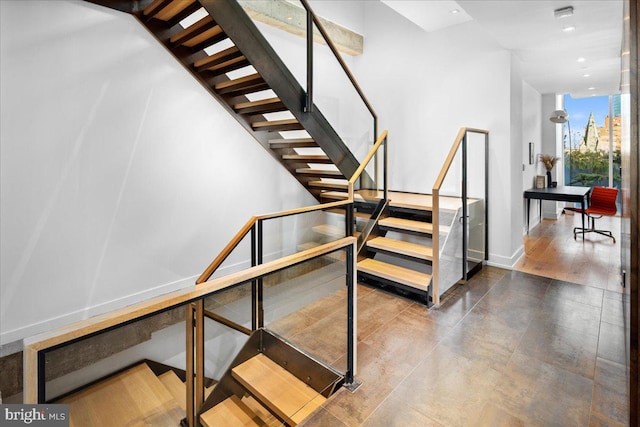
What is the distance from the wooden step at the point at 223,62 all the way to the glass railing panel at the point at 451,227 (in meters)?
2.40

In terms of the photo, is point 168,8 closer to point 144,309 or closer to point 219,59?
point 219,59

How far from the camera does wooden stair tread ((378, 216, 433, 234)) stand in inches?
155

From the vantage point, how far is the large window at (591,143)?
26.0ft

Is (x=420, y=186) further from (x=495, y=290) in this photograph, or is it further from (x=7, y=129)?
(x=7, y=129)

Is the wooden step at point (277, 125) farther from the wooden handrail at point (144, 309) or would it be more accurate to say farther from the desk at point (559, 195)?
Answer: the desk at point (559, 195)

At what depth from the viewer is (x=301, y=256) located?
6.89 feet

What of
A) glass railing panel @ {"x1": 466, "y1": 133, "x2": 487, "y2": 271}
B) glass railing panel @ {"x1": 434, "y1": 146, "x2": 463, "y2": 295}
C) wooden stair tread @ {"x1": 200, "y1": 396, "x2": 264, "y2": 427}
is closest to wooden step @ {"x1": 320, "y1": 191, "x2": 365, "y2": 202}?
glass railing panel @ {"x1": 434, "y1": 146, "x2": 463, "y2": 295}

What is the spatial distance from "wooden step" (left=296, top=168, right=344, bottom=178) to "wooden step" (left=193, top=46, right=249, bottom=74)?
1.70m

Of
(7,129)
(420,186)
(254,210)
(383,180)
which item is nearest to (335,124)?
(383,180)

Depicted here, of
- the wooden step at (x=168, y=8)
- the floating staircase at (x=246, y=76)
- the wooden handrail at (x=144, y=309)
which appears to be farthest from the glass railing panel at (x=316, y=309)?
the wooden step at (x=168, y=8)

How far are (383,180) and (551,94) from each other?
5.53 metres

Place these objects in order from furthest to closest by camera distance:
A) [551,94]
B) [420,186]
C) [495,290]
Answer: [551,94] → [420,186] → [495,290]

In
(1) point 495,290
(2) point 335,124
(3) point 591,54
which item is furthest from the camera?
(3) point 591,54

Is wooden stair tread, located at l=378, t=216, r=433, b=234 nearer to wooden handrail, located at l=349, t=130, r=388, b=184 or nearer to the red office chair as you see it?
wooden handrail, located at l=349, t=130, r=388, b=184
